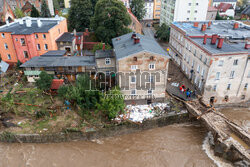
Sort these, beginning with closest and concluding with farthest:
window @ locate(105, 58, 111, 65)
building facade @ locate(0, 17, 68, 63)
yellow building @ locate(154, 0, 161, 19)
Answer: window @ locate(105, 58, 111, 65) → building facade @ locate(0, 17, 68, 63) → yellow building @ locate(154, 0, 161, 19)

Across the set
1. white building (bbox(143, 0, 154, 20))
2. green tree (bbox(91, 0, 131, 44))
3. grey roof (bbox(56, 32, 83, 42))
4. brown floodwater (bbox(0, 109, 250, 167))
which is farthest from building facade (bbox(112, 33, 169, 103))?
white building (bbox(143, 0, 154, 20))

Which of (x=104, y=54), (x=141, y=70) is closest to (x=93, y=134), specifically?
(x=141, y=70)

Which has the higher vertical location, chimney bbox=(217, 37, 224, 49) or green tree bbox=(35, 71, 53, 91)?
chimney bbox=(217, 37, 224, 49)

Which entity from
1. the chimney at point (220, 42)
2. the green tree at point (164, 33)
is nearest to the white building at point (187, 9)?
the green tree at point (164, 33)

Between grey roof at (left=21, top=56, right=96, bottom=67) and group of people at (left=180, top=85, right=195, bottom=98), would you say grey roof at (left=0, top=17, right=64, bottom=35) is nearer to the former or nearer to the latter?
grey roof at (left=21, top=56, right=96, bottom=67)

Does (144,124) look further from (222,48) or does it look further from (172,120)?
(222,48)

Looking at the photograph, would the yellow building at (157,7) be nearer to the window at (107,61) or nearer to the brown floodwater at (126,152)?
the window at (107,61)

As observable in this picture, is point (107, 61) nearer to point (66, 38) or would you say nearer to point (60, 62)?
point (60, 62)
